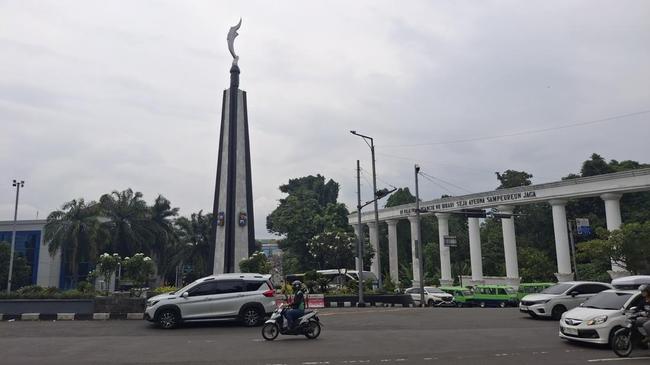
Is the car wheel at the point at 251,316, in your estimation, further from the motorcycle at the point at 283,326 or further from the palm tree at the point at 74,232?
the palm tree at the point at 74,232

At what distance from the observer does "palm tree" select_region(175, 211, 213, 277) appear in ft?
192

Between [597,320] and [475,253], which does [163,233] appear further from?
[597,320]

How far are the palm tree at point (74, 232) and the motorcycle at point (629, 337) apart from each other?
146 ft

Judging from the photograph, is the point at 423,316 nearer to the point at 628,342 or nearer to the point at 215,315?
the point at 215,315

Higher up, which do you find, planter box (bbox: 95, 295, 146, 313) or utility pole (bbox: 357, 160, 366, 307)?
utility pole (bbox: 357, 160, 366, 307)

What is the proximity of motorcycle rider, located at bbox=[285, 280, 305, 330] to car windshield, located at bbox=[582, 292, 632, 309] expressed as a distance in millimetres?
7229

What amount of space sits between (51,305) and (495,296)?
27202mm

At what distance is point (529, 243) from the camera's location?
191 feet

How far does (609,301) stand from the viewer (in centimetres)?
1262

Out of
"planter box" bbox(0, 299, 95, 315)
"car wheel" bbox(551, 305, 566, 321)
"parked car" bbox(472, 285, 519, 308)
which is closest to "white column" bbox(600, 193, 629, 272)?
"parked car" bbox(472, 285, 519, 308)

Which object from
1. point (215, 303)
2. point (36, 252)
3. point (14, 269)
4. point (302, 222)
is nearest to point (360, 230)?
point (215, 303)

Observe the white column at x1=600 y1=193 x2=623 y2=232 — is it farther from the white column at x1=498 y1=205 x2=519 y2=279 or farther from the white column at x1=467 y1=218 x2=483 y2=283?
the white column at x1=467 y1=218 x2=483 y2=283

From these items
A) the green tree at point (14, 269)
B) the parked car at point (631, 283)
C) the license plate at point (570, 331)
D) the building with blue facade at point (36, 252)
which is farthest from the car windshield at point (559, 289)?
the building with blue facade at point (36, 252)

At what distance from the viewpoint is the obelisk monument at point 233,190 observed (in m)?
34.8
